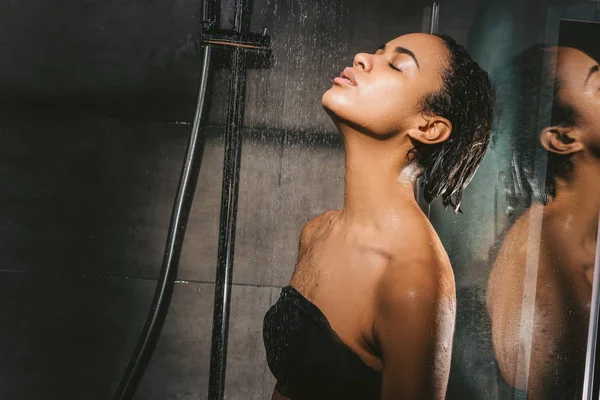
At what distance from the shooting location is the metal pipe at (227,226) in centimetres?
117

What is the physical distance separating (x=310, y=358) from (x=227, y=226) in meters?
0.32

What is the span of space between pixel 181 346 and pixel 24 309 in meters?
0.35

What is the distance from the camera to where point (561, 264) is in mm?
916

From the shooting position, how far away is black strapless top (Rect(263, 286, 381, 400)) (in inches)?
37.2

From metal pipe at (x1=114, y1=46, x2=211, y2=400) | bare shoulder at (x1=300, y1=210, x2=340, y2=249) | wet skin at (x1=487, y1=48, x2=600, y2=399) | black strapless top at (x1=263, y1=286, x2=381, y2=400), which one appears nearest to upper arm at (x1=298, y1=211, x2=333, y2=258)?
bare shoulder at (x1=300, y1=210, x2=340, y2=249)

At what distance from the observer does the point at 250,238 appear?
1.23m

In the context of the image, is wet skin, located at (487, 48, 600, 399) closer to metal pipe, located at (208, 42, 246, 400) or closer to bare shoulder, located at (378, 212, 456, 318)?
bare shoulder, located at (378, 212, 456, 318)

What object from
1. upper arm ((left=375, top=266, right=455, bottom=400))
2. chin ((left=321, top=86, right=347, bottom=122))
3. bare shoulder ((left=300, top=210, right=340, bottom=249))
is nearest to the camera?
upper arm ((left=375, top=266, right=455, bottom=400))

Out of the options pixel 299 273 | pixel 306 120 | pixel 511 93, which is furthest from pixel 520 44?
pixel 299 273

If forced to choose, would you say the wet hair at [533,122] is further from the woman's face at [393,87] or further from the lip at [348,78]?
the lip at [348,78]

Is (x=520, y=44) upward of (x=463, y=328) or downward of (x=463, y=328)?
upward

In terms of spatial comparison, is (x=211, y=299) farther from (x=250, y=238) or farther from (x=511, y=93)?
(x=511, y=93)

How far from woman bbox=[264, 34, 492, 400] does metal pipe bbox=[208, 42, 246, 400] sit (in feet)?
0.66

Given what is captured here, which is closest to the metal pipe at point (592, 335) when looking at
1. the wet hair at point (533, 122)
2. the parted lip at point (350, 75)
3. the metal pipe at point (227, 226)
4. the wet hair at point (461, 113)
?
the wet hair at point (533, 122)
